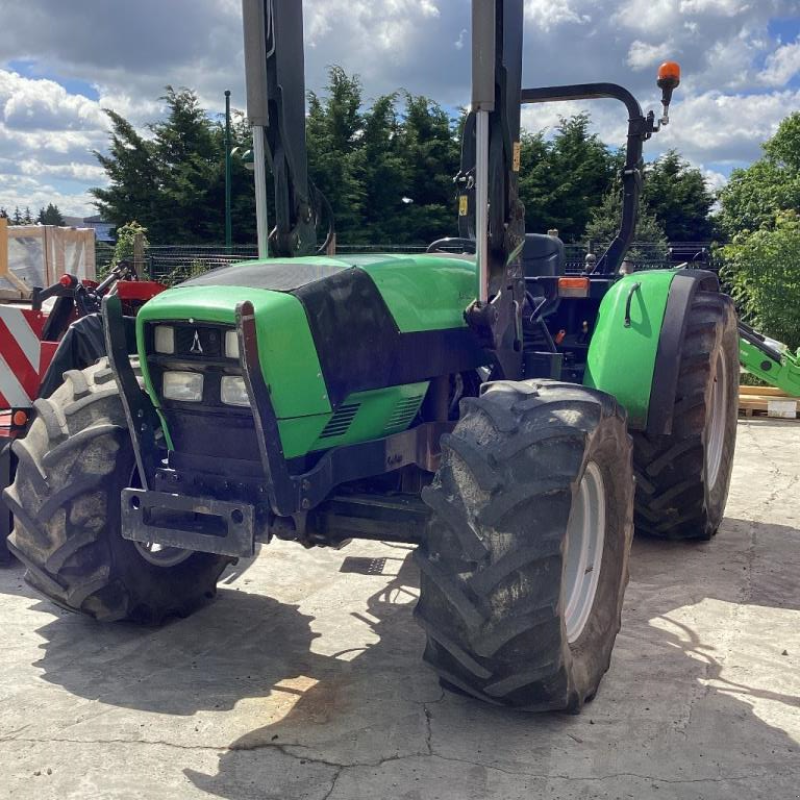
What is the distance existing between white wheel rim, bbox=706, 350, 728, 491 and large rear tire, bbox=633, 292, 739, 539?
1cm

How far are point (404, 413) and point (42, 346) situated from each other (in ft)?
11.0

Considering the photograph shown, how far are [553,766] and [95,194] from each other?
102 feet

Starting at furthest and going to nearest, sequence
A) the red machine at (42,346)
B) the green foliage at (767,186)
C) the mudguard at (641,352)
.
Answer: the green foliage at (767,186), the red machine at (42,346), the mudguard at (641,352)

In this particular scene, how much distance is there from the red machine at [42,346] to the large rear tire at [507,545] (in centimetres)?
321

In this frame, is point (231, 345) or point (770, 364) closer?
point (231, 345)

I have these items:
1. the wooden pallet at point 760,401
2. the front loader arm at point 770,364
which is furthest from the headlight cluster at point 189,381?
the wooden pallet at point 760,401

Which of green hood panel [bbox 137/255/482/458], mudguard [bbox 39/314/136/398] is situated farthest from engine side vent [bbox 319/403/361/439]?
mudguard [bbox 39/314/136/398]

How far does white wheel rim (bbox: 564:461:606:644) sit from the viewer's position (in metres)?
3.79

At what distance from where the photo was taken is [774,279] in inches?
514

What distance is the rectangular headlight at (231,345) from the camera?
3.43m

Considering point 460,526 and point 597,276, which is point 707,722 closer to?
point 460,526

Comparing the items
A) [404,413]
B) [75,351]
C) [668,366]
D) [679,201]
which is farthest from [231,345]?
[679,201]

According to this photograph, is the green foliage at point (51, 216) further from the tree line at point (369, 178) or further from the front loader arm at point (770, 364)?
the front loader arm at point (770, 364)

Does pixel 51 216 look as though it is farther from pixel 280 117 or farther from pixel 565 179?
pixel 280 117
